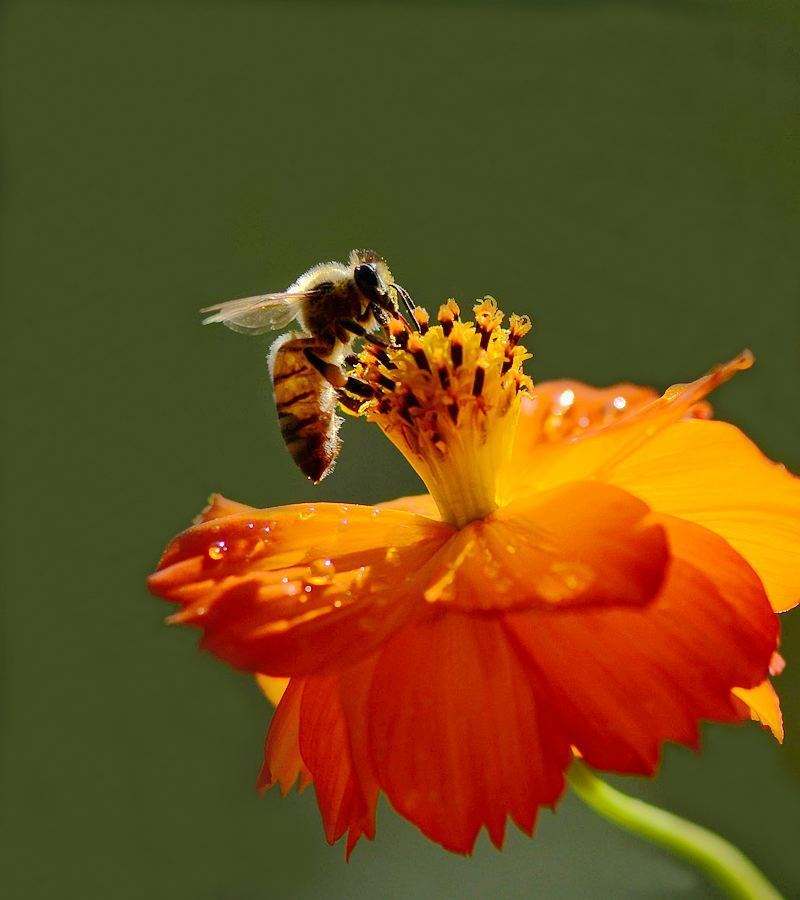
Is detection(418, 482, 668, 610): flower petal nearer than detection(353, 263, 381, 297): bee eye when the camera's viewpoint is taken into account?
Yes

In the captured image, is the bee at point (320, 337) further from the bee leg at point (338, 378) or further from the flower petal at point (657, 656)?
the flower petal at point (657, 656)

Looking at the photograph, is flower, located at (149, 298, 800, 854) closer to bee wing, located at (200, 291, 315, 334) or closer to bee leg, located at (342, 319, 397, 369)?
bee leg, located at (342, 319, 397, 369)

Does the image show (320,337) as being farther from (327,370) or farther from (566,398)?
(566,398)

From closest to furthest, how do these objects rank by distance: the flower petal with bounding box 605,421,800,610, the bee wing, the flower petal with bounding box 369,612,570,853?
the flower petal with bounding box 369,612,570,853, the flower petal with bounding box 605,421,800,610, the bee wing

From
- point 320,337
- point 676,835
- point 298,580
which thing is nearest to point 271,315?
point 320,337

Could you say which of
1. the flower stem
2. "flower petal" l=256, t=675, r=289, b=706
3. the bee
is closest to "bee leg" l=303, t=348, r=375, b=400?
the bee

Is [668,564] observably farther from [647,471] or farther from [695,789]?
[695,789]
